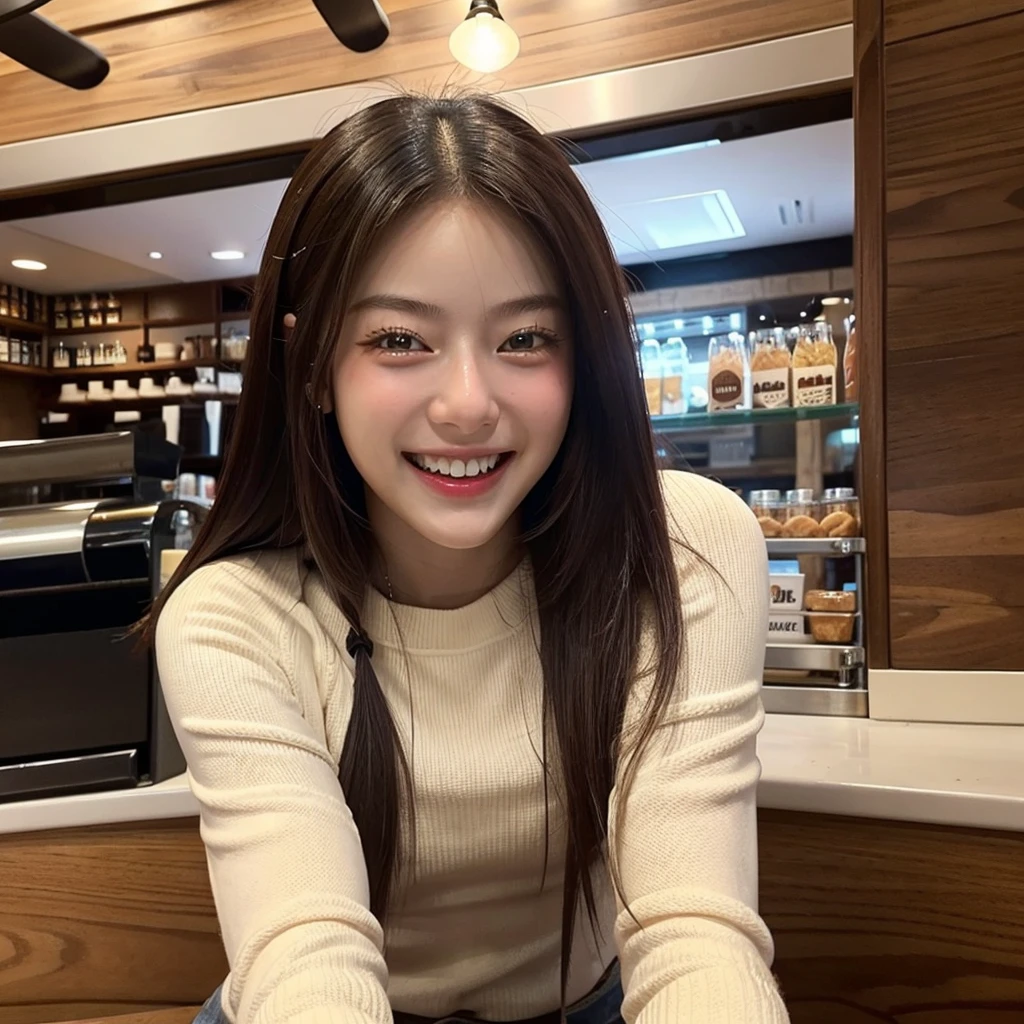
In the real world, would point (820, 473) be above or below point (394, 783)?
above

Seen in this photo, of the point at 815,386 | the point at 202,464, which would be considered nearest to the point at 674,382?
the point at 815,386

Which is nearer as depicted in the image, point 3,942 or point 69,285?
point 3,942

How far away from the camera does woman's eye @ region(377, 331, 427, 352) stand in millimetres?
677

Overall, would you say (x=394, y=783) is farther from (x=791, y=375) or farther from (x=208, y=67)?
(x=208, y=67)

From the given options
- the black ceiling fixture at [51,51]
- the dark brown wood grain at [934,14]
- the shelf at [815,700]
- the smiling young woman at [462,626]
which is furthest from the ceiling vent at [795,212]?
the smiling young woman at [462,626]

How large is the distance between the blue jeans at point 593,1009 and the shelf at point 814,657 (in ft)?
1.52

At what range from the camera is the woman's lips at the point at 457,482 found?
0.69m

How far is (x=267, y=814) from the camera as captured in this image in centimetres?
61

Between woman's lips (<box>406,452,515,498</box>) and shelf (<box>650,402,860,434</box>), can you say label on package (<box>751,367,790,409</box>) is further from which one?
woman's lips (<box>406,452,515,498</box>)

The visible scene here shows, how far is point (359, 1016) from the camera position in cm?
52

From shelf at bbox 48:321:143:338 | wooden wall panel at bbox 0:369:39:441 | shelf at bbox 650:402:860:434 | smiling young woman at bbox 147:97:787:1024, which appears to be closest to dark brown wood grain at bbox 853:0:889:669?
shelf at bbox 650:402:860:434

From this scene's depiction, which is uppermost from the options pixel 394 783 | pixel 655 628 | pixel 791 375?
pixel 791 375

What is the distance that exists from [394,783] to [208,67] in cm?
129

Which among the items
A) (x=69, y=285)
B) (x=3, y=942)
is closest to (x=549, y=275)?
(x=3, y=942)
